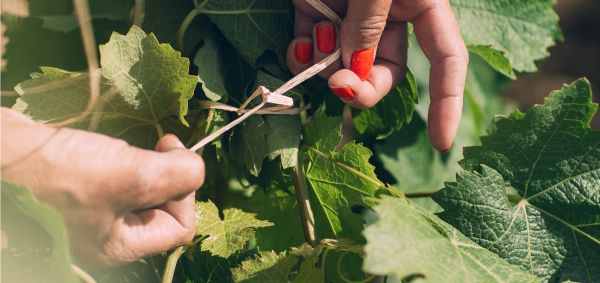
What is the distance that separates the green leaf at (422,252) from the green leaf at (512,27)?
423 mm

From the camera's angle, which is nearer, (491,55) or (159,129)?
(159,129)

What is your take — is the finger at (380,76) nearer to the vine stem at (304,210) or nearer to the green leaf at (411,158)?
the vine stem at (304,210)

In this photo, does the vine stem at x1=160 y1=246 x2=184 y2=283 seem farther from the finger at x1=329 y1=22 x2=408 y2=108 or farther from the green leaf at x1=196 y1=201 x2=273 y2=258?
the finger at x1=329 y1=22 x2=408 y2=108

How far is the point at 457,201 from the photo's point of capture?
A: 0.85 meters

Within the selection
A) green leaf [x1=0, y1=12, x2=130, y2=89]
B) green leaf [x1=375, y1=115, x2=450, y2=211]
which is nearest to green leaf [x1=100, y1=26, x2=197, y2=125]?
green leaf [x1=0, y1=12, x2=130, y2=89]

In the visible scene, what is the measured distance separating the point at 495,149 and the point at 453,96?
0.37ft

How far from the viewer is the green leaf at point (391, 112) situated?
991 mm

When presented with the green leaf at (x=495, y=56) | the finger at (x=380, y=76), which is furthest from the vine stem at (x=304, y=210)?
the green leaf at (x=495, y=56)

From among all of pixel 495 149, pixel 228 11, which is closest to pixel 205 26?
pixel 228 11

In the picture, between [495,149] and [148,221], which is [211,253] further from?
[495,149]

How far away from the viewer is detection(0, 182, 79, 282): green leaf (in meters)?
0.63

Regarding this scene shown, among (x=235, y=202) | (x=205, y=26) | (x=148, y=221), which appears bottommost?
(x=235, y=202)

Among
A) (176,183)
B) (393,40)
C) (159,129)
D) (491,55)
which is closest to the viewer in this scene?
(176,183)

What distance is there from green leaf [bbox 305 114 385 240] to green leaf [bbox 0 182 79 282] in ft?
1.13
